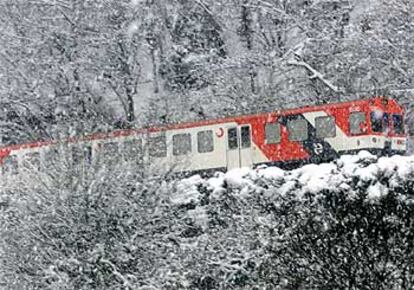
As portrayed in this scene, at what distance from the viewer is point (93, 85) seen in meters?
36.6

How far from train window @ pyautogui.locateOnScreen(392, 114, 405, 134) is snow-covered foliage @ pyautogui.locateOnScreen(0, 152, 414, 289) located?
1023cm

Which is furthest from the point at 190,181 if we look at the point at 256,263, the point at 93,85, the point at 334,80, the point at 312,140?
the point at 93,85

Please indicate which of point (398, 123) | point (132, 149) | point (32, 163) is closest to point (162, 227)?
point (132, 149)

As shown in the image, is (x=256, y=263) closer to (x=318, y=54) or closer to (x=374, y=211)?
(x=374, y=211)

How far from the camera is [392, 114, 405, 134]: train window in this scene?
2733 cm

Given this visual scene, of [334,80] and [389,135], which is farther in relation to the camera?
[334,80]

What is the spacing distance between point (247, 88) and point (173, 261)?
1776 centimetres

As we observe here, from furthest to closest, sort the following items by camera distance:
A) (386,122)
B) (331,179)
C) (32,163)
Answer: (386,122), (32,163), (331,179)

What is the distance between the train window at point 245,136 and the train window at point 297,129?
3.92 ft

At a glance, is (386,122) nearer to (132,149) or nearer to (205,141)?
(205,141)

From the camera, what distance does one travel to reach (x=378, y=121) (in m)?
26.7

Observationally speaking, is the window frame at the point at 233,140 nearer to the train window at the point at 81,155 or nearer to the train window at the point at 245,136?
the train window at the point at 245,136

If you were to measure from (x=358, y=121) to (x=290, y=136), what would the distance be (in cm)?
209

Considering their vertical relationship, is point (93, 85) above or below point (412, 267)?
Result: above
